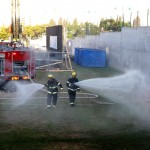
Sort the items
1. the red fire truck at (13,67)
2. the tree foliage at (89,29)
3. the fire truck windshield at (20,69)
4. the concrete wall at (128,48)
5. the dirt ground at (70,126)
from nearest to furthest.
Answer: the dirt ground at (70,126) → the red fire truck at (13,67) → the fire truck windshield at (20,69) → the concrete wall at (128,48) → the tree foliage at (89,29)

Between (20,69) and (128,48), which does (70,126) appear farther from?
(128,48)

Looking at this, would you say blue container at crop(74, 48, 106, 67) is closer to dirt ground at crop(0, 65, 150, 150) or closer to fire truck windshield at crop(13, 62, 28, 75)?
fire truck windshield at crop(13, 62, 28, 75)

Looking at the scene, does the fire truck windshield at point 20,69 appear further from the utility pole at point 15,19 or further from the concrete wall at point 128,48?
the utility pole at point 15,19

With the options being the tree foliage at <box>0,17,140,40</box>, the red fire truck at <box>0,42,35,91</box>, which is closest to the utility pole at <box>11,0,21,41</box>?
the tree foliage at <box>0,17,140,40</box>

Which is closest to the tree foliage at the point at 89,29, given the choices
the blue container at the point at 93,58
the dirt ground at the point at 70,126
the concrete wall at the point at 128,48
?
the concrete wall at the point at 128,48

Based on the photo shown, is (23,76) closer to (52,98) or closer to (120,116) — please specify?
(52,98)

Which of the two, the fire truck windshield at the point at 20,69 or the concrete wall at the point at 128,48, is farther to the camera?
the concrete wall at the point at 128,48

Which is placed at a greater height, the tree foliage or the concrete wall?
the tree foliage

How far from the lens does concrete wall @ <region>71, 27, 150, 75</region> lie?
84.2 feet

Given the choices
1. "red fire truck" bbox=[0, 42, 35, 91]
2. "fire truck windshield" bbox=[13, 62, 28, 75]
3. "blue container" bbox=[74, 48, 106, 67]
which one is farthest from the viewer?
"blue container" bbox=[74, 48, 106, 67]

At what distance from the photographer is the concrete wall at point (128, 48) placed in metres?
25.7

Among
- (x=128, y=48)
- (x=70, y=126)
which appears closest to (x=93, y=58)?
(x=128, y=48)

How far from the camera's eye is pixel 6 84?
674 inches

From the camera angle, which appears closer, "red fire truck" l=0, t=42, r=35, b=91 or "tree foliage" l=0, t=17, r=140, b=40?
"red fire truck" l=0, t=42, r=35, b=91
